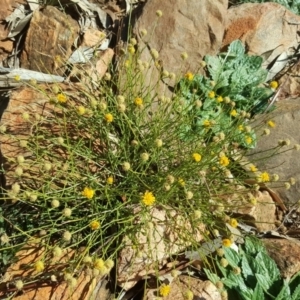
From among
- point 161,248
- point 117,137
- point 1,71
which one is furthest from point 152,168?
point 1,71

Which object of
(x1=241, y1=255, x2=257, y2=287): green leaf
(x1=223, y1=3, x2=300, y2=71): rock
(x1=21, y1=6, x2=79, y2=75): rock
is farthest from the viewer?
(x1=223, y1=3, x2=300, y2=71): rock

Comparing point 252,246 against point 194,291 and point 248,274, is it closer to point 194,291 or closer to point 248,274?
point 248,274

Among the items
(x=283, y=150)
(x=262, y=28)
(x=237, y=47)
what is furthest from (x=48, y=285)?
(x=262, y=28)

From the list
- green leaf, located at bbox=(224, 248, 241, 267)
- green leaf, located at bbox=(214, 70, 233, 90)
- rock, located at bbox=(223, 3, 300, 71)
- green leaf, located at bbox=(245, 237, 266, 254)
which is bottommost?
green leaf, located at bbox=(224, 248, 241, 267)

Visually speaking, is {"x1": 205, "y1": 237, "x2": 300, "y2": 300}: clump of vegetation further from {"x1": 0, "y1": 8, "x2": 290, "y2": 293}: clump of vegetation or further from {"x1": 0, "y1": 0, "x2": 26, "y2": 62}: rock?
{"x1": 0, "y1": 0, "x2": 26, "y2": 62}: rock

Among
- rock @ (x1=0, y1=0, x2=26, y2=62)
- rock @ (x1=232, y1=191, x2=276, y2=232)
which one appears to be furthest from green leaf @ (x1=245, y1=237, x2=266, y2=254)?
rock @ (x1=0, y1=0, x2=26, y2=62)

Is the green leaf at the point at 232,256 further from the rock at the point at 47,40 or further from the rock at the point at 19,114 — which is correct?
the rock at the point at 47,40
